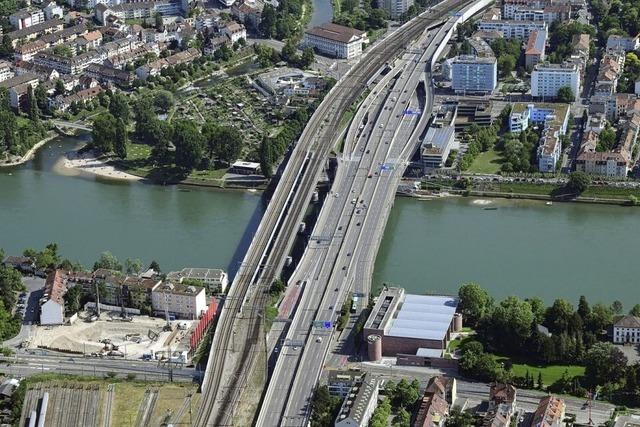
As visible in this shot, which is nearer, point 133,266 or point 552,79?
point 133,266

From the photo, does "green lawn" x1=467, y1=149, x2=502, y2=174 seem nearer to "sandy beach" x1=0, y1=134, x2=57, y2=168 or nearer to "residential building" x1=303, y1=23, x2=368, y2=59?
"residential building" x1=303, y1=23, x2=368, y2=59

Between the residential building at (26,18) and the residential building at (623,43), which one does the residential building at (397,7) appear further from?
the residential building at (26,18)

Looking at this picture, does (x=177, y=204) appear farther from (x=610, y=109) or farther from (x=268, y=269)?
(x=610, y=109)

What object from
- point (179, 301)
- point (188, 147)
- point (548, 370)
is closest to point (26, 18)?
point (188, 147)

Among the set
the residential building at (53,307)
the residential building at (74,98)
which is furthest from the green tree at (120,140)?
the residential building at (53,307)

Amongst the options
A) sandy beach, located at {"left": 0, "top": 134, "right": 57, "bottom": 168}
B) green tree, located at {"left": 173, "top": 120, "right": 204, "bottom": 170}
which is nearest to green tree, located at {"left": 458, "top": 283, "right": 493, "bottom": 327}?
green tree, located at {"left": 173, "top": 120, "right": 204, "bottom": 170}

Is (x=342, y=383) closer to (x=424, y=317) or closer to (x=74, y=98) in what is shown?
(x=424, y=317)
